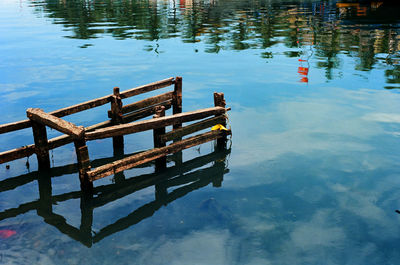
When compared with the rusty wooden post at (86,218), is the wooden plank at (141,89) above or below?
above

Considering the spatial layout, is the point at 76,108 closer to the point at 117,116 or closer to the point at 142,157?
the point at 117,116

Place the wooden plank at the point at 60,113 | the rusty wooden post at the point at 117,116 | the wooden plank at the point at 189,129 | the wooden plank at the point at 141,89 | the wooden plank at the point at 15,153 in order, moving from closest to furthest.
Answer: the wooden plank at the point at 60,113 → the wooden plank at the point at 15,153 → the wooden plank at the point at 189,129 → the rusty wooden post at the point at 117,116 → the wooden plank at the point at 141,89

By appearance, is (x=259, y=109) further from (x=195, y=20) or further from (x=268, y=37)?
(x=195, y=20)

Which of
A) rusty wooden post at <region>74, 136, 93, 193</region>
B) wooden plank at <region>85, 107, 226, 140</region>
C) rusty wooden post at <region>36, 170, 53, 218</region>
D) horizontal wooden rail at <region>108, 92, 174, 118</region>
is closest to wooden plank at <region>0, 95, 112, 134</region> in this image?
horizontal wooden rail at <region>108, 92, 174, 118</region>

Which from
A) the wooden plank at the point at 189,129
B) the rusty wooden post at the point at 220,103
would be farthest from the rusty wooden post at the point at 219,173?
the wooden plank at the point at 189,129

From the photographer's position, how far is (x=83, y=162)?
28.6 ft

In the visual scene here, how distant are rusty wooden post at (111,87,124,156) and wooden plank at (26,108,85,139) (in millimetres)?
2210

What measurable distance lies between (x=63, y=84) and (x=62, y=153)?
878 cm

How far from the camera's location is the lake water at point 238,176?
7789 millimetres

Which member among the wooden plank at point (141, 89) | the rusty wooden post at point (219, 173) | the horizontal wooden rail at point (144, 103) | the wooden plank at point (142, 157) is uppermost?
the wooden plank at point (141, 89)

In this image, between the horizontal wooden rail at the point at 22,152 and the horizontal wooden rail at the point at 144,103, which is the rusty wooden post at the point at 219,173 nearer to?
the horizontal wooden rail at the point at 144,103

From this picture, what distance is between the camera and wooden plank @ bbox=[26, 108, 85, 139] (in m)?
8.40

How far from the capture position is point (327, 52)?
86.9 ft

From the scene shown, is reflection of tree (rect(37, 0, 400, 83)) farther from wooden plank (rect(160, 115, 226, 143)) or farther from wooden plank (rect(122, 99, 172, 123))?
wooden plank (rect(122, 99, 172, 123))
